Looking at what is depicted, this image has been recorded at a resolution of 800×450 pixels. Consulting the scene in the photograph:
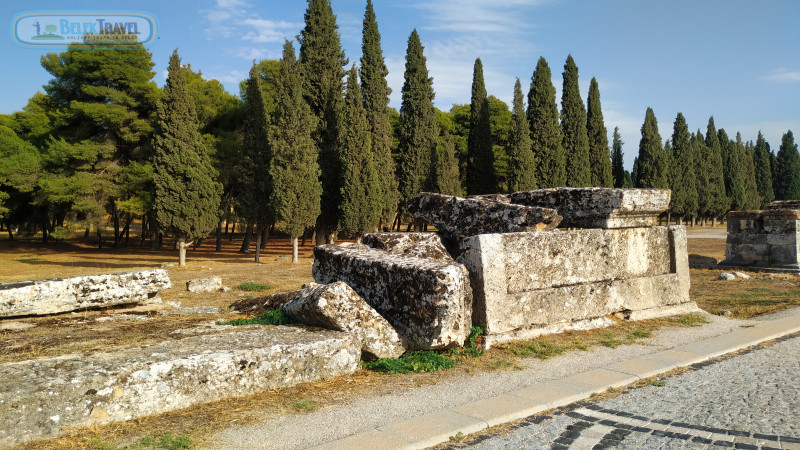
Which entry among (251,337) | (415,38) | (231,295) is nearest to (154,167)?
(231,295)

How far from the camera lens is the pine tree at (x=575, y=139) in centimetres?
4128

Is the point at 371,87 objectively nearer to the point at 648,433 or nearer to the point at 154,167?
the point at 154,167

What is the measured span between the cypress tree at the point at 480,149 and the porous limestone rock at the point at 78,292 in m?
32.0

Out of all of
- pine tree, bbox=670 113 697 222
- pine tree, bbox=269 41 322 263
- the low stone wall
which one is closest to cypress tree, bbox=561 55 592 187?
pine tree, bbox=670 113 697 222

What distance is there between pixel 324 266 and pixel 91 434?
337cm

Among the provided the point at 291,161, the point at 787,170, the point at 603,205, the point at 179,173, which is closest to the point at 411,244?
the point at 603,205

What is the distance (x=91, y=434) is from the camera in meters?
3.37

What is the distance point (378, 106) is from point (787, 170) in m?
71.2

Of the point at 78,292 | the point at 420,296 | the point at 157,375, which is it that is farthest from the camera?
the point at 78,292

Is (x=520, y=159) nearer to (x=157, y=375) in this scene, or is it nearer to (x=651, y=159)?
(x=651, y=159)

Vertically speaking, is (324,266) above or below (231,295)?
above

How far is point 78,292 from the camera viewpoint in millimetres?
6301

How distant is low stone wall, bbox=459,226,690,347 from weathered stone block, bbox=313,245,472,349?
50 centimetres

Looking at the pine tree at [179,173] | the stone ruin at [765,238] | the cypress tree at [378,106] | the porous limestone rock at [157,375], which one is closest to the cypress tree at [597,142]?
the cypress tree at [378,106]
